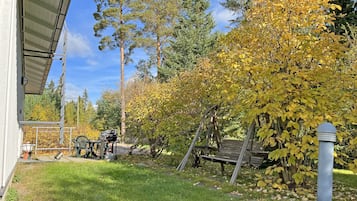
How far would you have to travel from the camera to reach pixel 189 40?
22156 mm

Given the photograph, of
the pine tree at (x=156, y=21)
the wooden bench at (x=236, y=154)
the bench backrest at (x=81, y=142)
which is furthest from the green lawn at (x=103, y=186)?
the pine tree at (x=156, y=21)

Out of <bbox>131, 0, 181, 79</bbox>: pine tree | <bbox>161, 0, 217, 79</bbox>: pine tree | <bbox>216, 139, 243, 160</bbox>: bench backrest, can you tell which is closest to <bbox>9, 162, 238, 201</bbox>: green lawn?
<bbox>216, 139, 243, 160</bbox>: bench backrest

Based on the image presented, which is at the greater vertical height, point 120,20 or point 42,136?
point 120,20

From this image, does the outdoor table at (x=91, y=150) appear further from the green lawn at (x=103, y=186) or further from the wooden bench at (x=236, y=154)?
the wooden bench at (x=236, y=154)

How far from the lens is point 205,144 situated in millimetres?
8492

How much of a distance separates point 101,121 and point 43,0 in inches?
1080

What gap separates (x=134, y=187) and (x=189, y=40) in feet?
58.6

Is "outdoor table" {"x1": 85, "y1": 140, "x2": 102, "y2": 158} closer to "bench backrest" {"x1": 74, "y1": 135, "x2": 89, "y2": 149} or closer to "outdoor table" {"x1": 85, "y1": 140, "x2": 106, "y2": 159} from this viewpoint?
"outdoor table" {"x1": 85, "y1": 140, "x2": 106, "y2": 159}

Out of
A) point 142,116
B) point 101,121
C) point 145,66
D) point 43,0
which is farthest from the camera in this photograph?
point 101,121

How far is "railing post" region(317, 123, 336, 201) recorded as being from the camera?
1981 millimetres

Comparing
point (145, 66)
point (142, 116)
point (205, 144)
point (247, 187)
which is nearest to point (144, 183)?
point (247, 187)

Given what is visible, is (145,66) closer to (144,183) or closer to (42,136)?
(42,136)

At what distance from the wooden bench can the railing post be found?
4408mm

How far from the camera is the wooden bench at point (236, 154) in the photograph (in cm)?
642
